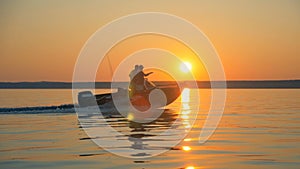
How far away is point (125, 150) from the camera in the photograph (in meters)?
16.7

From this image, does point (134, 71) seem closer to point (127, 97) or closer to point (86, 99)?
point (127, 97)

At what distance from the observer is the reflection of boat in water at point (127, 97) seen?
123 feet

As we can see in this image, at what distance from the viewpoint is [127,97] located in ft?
128

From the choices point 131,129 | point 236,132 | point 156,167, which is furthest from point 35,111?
point 156,167

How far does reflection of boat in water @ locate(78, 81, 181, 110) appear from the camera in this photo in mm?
37531

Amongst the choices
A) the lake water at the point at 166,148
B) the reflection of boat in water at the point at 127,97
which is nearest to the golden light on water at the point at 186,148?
the lake water at the point at 166,148

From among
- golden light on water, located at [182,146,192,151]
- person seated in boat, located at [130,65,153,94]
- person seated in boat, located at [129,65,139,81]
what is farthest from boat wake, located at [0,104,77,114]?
golden light on water, located at [182,146,192,151]

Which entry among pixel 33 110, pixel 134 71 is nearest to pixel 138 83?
pixel 134 71

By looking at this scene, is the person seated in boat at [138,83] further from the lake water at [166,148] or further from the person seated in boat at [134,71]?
the lake water at [166,148]

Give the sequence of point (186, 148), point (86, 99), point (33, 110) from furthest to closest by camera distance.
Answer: point (86, 99)
point (33, 110)
point (186, 148)

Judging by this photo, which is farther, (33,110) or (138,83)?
(138,83)

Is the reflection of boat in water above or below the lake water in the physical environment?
above

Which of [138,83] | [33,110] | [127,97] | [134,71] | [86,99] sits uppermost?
[86,99]

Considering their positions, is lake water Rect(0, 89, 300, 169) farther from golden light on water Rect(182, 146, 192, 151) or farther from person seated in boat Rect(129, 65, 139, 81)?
person seated in boat Rect(129, 65, 139, 81)
